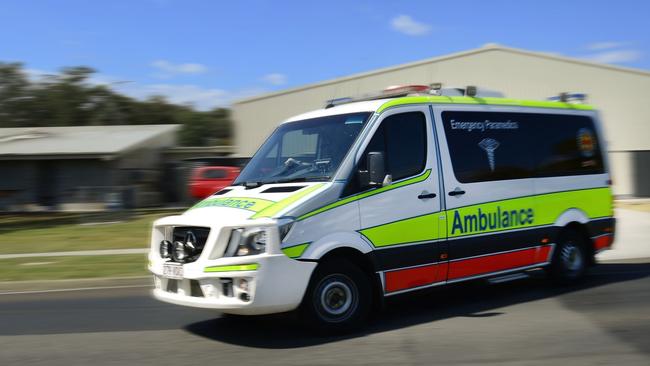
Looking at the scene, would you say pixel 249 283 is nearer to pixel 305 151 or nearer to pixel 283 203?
pixel 283 203

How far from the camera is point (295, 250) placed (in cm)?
585

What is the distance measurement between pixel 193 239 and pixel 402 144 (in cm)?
237

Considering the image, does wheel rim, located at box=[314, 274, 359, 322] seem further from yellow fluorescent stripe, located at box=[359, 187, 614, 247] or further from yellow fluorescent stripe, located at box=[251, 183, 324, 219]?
yellow fluorescent stripe, located at box=[251, 183, 324, 219]

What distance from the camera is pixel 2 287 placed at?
10055 mm

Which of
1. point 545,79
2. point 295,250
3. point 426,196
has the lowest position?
point 295,250

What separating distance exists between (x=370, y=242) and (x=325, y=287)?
63 centimetres

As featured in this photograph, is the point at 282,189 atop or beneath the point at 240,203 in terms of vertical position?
atop

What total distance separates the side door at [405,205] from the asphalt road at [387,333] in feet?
1.87

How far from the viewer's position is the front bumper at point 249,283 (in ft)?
18.6

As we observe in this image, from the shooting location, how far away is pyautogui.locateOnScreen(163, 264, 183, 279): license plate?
20.0ft

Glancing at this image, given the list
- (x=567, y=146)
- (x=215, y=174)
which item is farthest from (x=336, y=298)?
(x=215, y=174)

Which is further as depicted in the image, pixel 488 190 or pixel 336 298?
pixel 488 190

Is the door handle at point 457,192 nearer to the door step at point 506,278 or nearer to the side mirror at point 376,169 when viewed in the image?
the side mirror at point 376,169

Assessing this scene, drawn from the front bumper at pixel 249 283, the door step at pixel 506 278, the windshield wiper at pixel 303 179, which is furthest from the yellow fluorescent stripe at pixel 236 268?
the door step at pixel 506 278
